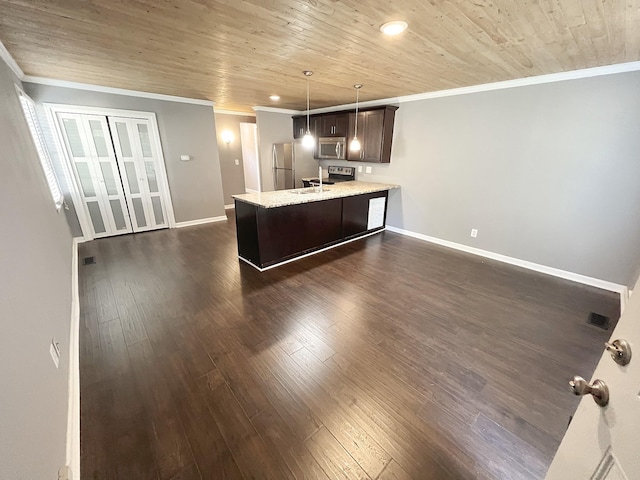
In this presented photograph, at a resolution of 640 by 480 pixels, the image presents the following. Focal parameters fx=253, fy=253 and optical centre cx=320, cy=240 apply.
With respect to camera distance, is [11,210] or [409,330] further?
[409,330]

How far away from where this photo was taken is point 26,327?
48.6 inches

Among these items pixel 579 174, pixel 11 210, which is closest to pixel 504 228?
pixel 579 174

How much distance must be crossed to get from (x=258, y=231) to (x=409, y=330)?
7.04ft

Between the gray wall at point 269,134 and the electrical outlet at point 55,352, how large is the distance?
205 inches

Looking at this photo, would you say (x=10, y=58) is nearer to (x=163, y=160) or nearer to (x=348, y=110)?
(x=163, y=160)

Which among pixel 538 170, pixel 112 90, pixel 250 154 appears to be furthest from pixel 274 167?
pixel 538 170

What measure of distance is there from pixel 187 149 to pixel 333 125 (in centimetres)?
302

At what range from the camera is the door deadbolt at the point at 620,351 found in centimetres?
63

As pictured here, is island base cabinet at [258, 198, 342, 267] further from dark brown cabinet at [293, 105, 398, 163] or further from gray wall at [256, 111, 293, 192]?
gray wall at [256, 111, 293, 192]

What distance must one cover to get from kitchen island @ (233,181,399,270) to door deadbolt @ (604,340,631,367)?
9.46ft

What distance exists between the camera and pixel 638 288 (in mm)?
702

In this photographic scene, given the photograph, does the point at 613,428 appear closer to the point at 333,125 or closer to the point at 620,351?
the point at 620,351

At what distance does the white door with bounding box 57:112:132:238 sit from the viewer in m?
4.04

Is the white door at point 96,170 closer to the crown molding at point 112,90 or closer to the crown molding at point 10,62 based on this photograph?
the crown molding at point 112,90
